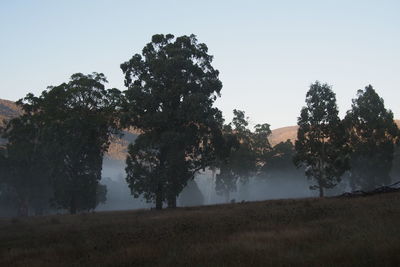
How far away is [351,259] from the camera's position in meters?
7.36

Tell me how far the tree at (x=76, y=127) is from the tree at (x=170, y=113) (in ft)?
17.4

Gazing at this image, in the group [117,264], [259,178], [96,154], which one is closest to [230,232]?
[117,264]

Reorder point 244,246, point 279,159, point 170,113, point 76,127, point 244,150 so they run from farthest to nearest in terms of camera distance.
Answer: point 279,159
point 244,150
point 76,127
point 170,113
point 244,246

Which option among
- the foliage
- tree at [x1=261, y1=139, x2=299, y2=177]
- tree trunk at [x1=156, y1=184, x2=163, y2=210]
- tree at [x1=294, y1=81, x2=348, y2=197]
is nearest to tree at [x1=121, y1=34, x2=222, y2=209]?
tree trunk at [x1=156, y1=184, x2=163, y2=210]

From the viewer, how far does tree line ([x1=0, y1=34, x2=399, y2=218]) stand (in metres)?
32.8

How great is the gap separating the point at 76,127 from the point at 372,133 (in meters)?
39.2

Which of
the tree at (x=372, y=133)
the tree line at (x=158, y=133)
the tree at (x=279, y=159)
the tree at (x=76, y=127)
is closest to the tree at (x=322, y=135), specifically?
the tree line at (x=158, y=133)

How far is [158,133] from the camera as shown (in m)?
33.4

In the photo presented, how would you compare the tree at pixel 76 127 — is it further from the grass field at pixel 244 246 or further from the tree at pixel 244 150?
the tree at pixel 244 150

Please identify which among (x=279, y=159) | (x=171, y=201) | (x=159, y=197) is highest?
(x=279, y=159)

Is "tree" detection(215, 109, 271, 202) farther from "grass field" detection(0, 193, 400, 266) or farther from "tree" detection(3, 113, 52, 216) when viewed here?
"grass field" detection(0, 193, 400, 266)

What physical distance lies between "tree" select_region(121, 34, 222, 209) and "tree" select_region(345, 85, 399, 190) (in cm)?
2706

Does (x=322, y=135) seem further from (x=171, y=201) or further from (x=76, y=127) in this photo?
(x=76, y=127)

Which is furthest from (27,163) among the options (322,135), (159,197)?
(322,135)
